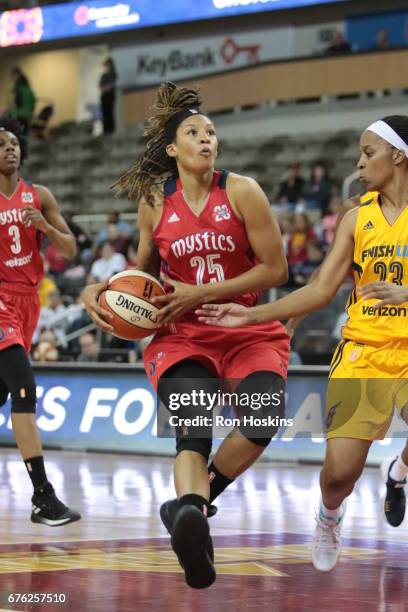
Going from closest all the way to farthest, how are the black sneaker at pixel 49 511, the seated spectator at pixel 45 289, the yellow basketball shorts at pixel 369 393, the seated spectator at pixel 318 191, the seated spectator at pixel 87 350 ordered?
the yellow basketball shorts at pixel 369 393 → the black sneaker at pixel 49 511 → the seated spectator at pixel 87 350 → the seated spectator at pixel 45 289 → the seated spectator at pixel 318 191

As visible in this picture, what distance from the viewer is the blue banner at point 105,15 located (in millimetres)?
19984

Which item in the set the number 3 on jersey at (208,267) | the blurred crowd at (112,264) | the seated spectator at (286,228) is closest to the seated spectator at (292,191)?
the blurred crowd at (112,264)

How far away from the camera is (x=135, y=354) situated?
12883mm

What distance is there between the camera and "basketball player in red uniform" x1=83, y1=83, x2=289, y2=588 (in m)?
5.05

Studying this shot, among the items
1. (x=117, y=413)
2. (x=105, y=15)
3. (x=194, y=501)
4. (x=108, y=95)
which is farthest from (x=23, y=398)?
(x=108, y=95)

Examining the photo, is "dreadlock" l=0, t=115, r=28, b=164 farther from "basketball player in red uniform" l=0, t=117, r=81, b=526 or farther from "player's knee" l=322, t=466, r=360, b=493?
"player's knee" l=322, t=466, r=360, b=493

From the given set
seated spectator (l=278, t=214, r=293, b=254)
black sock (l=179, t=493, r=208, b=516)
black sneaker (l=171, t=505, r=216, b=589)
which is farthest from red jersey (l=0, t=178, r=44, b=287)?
seated spectator (l=278, t=214, r=293, b=254)

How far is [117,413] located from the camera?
451 inches

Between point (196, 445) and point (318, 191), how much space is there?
481 inches

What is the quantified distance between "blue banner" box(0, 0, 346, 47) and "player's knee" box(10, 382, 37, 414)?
43.6ft

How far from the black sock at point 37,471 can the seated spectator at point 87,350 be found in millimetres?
6670

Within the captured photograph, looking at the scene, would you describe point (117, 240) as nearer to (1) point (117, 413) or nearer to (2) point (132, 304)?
(1) point (117, 413)

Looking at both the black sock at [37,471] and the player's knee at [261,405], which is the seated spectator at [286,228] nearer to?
the black sock at [37,471]

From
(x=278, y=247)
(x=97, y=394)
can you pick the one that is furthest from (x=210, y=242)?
Answer: (x=97, y=394)
